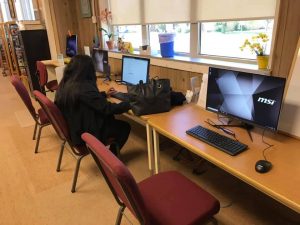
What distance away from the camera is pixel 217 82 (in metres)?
1.69

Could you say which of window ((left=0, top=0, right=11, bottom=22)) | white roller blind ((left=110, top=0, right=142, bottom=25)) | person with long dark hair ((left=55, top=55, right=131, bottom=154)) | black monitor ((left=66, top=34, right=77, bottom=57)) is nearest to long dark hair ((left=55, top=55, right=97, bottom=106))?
person with long dark hair ((left=55, top=55, right=131, bottom=154))

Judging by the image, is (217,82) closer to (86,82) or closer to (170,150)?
(86,82)

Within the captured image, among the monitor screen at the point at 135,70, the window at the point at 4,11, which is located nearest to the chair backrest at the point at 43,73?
the monitor screen at the point at 135,70

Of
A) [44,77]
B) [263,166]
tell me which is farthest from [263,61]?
[44,77]

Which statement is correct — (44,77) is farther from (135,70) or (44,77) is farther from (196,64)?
(196,64)

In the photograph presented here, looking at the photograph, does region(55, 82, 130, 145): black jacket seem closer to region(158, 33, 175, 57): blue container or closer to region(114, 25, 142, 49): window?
region(158, 33, 175, 57): blue container

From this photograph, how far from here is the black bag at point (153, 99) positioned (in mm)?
1890

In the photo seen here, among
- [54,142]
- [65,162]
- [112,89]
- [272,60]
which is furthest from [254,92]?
[54,142]

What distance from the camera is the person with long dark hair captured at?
1.93m

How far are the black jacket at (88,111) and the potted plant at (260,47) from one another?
1070 millimetres

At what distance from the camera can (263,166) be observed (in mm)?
1131

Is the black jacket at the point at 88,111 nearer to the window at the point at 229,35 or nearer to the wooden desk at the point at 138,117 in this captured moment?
the wooden desk at the point at 138,117

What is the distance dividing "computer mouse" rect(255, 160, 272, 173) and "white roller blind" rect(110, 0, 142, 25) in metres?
2.52

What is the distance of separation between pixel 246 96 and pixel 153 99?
687mm
